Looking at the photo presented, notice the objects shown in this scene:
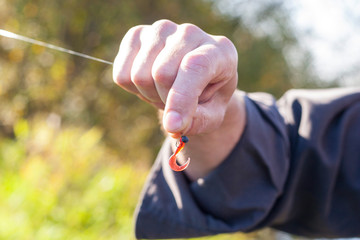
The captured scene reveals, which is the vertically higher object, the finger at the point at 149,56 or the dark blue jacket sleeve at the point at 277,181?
the finger at the point at 149,56

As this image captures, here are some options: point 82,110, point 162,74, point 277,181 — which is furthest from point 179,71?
point 82,110

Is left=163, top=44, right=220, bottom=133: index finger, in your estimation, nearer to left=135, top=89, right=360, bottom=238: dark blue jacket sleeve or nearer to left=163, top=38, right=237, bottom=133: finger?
left=163, top=38, right=237, bottom=133: finger

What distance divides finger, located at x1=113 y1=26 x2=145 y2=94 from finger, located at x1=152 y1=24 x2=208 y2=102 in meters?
0.06

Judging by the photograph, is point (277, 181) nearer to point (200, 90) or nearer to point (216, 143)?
point (216, 143)

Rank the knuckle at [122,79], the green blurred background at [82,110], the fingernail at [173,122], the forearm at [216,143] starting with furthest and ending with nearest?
the green blurred background at [82,110] → the forearm at [216,143] → the knuckle at [122,79] → the fingernail at [173,122]

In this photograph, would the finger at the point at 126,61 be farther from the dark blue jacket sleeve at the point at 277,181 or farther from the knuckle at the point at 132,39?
the dark blue jacket sleeve at the point at 277,181

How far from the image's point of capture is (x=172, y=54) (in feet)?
2.19

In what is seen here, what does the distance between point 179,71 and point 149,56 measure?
0.07 metres

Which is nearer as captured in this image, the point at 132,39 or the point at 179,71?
the point at 179,71

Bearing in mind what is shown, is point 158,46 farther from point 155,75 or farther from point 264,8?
point 264,8

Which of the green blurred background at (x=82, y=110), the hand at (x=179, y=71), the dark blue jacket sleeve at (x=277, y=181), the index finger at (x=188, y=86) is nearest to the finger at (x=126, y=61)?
the hand at (x=179, y=71)

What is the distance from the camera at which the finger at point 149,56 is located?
668 mm

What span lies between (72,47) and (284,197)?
204 inches

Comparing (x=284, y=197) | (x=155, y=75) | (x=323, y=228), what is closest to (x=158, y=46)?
(x=155, y=75)
